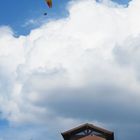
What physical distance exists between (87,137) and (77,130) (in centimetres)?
157

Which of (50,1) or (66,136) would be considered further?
(66,136)

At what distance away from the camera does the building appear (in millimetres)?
50906

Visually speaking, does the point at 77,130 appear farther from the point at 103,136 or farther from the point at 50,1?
the point at 50,1

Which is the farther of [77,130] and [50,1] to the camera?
[77,130]

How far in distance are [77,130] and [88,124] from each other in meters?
1.69

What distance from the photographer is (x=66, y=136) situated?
5172cm

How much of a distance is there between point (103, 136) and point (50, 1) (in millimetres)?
21868

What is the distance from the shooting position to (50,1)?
1400 inches

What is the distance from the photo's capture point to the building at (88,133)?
5091 cm

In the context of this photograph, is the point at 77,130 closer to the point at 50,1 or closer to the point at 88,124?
the point at 88,124

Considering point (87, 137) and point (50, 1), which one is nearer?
point (50, 1)

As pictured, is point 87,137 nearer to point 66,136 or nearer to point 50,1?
point 66,136

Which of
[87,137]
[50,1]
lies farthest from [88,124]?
[50,1]

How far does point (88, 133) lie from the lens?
51.0 meters
